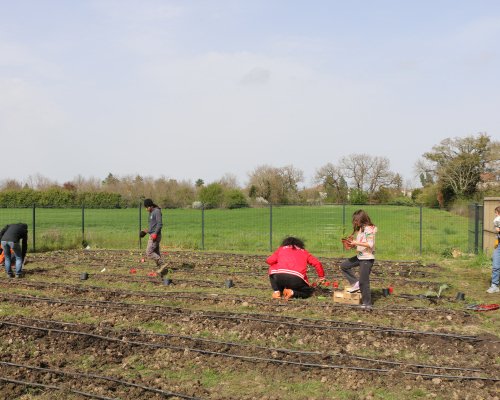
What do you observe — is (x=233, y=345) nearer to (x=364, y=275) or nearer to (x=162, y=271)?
(x=364, y=275)

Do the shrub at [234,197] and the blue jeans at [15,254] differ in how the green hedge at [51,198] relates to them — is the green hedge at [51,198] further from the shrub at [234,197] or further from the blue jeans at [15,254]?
the blue jeans at [15,254]

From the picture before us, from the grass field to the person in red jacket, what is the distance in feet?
16.3

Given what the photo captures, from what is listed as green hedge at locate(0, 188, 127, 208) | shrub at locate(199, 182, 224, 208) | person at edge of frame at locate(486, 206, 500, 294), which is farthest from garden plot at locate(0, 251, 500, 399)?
shrub at locate(199, 182, 224, 208)

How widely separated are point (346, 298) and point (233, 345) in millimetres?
3377

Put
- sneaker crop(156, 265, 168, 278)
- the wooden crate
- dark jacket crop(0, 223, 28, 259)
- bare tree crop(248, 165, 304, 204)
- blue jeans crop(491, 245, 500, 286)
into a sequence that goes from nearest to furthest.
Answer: the wooden crate, blue jeans crop(491, 245, 500, 286), dark jacket crop(0, 223, 28, 259), sneaker crop(156, 265, 168, 278), bare tree crop(248, 165, 304, 204)

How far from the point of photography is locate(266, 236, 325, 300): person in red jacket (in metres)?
9.87

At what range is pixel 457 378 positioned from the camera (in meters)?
5.79

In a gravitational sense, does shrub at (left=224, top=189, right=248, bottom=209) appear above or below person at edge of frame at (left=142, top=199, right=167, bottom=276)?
above

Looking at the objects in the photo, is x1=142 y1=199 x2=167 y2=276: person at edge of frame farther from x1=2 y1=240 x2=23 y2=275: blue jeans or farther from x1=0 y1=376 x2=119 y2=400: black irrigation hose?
x1=0 y1=376 x2=119 y2=400: black irrigation hose

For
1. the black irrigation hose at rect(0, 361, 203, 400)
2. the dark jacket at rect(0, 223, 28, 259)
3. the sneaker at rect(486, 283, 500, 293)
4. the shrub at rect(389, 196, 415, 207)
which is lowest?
the black irrigation hose at rect(0, 361, 203, 400)

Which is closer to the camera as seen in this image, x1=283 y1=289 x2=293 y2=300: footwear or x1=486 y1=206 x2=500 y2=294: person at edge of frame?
x1=283 y1=289 x2=293 y2=300: footwear

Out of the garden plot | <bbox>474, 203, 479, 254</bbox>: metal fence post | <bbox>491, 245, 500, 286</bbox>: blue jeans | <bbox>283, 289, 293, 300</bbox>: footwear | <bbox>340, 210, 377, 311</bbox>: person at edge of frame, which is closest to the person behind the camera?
the garden plot

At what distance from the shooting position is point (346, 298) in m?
9.82

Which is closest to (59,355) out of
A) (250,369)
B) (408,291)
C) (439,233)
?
(250,369)
